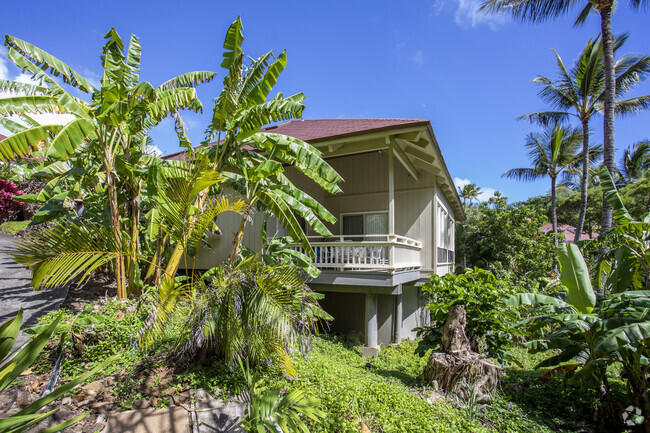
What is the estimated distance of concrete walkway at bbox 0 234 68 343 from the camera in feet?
17.0

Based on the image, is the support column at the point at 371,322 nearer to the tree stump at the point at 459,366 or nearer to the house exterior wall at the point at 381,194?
the tree stump at the point at 459,366

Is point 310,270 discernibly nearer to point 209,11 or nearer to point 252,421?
point 252,421

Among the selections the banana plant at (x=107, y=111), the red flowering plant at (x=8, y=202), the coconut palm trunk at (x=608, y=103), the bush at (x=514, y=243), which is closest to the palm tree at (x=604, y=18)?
the coconut palm trunk at (x=608, y=103)

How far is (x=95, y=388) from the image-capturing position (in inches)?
140

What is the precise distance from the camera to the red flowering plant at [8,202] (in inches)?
502

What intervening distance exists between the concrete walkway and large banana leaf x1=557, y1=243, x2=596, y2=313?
25.4ft

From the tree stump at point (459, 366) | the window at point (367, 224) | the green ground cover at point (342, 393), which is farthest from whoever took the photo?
the window at point (367, 224)

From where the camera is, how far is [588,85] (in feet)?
48.7

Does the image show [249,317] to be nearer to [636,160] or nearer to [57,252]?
[57,252]

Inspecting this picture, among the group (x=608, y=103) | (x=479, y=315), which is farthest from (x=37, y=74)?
(x=608, y=103)

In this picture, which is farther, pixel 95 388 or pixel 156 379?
pixel 156 379

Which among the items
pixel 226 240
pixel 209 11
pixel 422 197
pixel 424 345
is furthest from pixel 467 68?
pixel 226 240

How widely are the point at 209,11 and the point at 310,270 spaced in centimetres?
601

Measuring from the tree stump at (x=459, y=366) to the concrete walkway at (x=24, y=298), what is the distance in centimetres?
606
